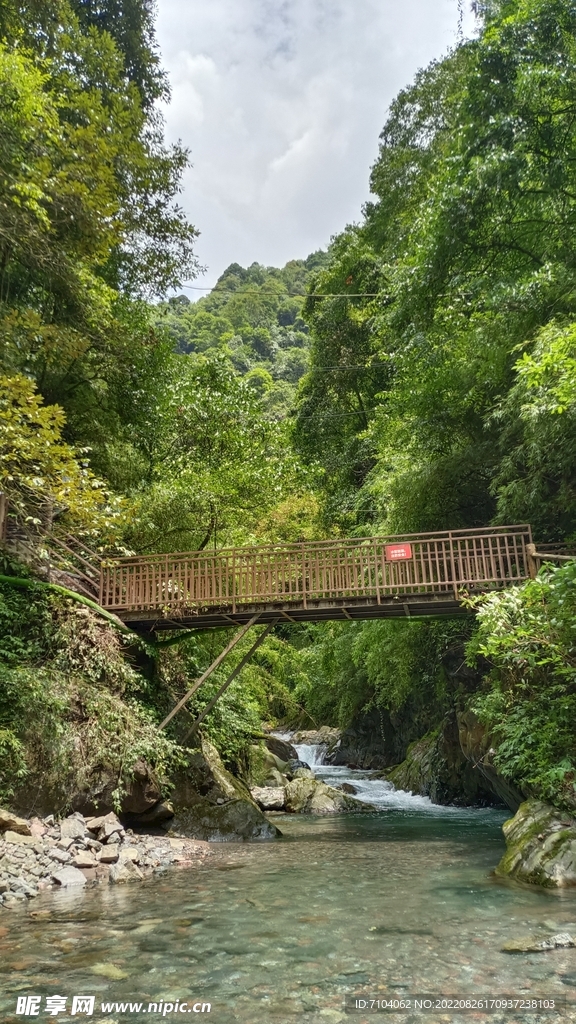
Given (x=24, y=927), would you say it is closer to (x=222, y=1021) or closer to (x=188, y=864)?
(x=222, y=1021)

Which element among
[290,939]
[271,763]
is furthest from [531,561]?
[271,763]

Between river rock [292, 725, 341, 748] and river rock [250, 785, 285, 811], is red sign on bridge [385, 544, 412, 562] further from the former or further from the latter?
river rock [292, 725, 341, 748]

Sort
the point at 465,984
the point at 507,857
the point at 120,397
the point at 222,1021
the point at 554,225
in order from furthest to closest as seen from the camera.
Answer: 1. the point at 120,397
2. the point at 554,225
3. the point at 507,857
4. the point at 465,984
5. the point at 222,1021

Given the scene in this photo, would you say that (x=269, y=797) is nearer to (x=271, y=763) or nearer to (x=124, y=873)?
(x=271, y=763)

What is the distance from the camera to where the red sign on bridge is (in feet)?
31.8

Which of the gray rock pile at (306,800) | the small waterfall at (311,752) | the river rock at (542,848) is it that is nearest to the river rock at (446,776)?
the gray rock pile at (306,800)

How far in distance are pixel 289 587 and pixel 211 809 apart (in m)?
3.71

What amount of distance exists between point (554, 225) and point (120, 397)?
891cm

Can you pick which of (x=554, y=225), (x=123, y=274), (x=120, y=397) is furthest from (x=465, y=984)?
(x=123, y=274)

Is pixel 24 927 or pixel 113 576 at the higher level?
pixel 113 576

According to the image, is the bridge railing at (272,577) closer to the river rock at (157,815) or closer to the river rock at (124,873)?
the river rock at (157,815)

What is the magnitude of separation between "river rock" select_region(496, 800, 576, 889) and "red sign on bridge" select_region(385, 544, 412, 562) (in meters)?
3.77

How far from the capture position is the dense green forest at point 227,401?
25.6ft

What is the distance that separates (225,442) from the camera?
15.5 m
